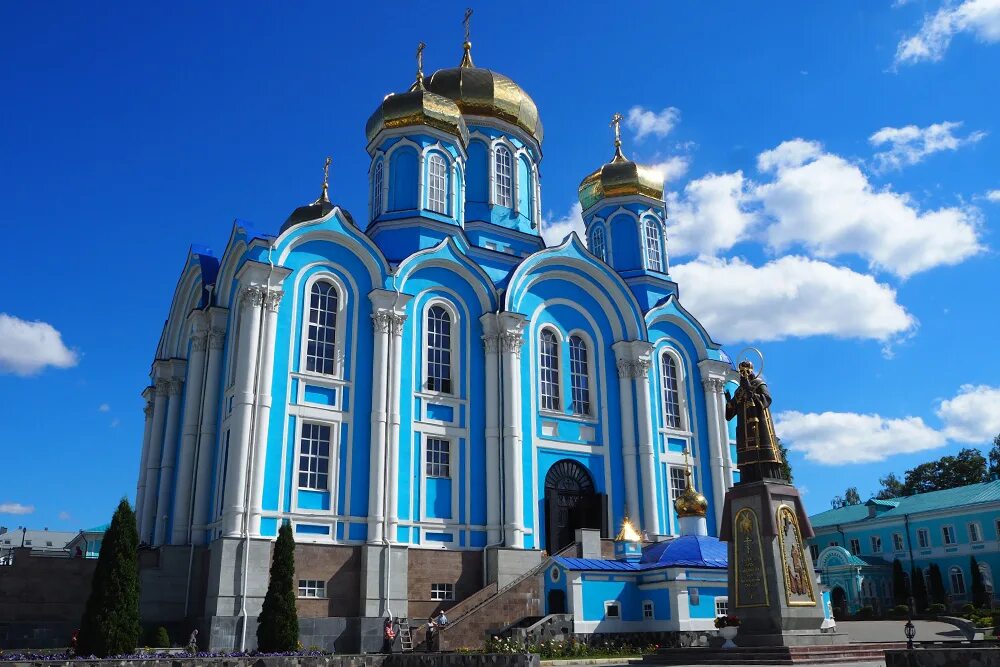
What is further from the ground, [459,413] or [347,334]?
[347,334]

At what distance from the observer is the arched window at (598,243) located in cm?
3138

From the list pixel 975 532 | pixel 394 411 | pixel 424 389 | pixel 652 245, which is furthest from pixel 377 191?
pixel 975 532

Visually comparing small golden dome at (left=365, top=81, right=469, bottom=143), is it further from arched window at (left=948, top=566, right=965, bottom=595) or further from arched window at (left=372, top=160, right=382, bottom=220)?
arched window at (left=948, top=566, right=965, bottom=595)

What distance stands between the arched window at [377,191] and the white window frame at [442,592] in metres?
11.3

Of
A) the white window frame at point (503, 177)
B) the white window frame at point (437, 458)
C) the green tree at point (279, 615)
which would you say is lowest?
the green tree at point (279, 615)

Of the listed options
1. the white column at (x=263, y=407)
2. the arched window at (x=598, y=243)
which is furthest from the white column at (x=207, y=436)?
the arched window at (x=598, y=243)

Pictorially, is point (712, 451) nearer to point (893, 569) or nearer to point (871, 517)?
point (893, 569)

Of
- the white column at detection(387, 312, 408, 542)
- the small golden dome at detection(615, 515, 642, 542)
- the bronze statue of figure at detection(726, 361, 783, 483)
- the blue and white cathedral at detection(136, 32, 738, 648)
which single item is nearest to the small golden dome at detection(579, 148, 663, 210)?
the blue and white cathedral at detection(136, 32, 738, 648)

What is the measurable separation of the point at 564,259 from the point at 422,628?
38.9ft

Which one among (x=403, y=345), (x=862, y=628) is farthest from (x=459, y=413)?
(x=862, y=628)

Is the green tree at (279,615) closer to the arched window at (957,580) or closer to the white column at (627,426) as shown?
the white column at (627,426)

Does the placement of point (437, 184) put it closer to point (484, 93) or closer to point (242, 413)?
point (484, 93)

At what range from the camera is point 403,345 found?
2294 cm

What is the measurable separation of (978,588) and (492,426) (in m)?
26.0
